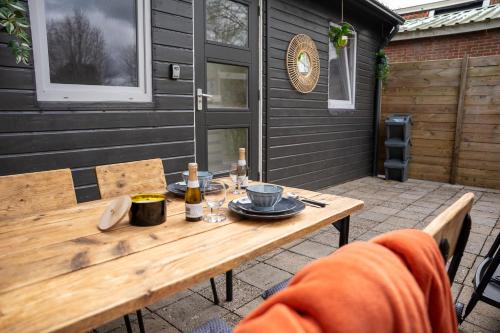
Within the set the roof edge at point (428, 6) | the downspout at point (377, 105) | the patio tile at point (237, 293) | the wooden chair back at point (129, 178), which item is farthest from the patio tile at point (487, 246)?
the roof edge at point (428, 6)

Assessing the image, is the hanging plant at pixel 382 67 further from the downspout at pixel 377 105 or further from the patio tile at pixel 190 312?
the patio tile at pixel 190 312

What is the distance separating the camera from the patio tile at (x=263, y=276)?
7.53 feet

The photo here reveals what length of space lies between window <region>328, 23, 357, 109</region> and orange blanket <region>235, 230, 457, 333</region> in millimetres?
4799

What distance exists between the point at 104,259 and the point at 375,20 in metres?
6.20

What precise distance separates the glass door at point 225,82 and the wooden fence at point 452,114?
10.8 feet

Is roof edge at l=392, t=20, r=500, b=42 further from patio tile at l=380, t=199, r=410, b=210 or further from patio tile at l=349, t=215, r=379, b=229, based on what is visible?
patio tile at l=349, t=215, r=379, b=229

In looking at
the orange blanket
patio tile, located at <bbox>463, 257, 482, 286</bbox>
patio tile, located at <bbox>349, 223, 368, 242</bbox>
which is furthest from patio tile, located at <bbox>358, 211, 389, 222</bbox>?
the orange blanket

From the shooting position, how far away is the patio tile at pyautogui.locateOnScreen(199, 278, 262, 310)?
205 cm

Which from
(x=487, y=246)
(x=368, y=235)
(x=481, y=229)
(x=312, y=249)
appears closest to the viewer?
(x=312, y=249)

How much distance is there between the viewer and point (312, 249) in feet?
9.45

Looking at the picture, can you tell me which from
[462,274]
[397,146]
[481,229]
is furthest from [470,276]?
[397,146]

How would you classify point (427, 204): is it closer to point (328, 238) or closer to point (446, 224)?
point (328, 238)

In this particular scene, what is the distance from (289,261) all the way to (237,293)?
604 mm

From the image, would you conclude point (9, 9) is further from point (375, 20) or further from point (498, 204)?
point (375, 20)
